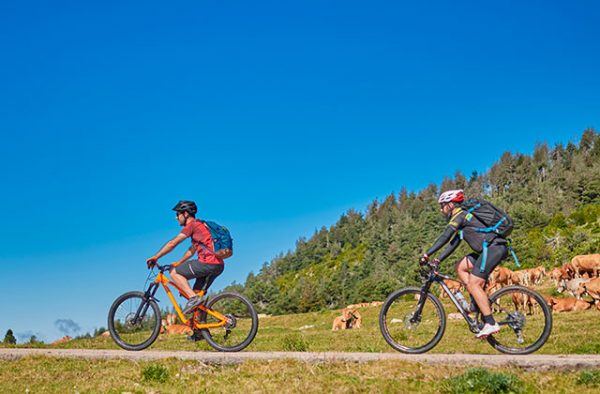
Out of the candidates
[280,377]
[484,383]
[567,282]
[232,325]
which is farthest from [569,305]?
[280,377]

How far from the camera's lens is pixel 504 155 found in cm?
19162

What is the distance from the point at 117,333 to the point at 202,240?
294 centimetres

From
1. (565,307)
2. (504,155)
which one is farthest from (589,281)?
(504,155)

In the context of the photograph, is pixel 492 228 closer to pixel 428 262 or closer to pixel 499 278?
pixel 428 262

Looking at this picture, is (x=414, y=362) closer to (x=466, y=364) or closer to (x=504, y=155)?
(x=466, y=364)

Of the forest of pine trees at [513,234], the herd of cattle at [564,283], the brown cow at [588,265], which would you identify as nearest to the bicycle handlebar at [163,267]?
the herd of cattle at [564,283]

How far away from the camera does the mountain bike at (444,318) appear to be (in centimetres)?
1020

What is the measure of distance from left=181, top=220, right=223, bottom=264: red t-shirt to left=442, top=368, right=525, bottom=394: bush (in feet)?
18.2

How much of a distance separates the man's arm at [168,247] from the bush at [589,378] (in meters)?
7.44

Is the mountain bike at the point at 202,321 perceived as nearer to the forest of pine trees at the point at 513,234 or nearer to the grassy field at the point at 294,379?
the grassy field at the point at 294,379

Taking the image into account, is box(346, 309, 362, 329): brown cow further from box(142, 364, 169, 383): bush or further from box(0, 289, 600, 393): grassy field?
box(142, 364, 169, 383): bush

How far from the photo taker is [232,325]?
38.4 ft

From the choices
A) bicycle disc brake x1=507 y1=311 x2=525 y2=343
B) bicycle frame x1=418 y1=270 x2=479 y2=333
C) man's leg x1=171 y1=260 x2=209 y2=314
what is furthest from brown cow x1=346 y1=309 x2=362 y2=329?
bicycle disc brake x1=507 y1=311 x2=525 y2=343

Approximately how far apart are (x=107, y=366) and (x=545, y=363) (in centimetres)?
709
